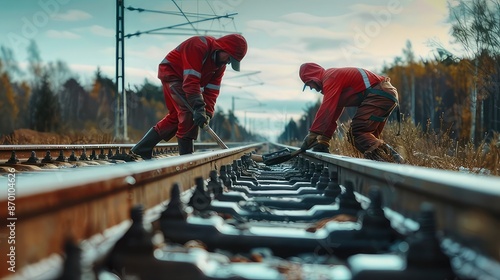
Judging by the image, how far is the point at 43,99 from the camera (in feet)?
181

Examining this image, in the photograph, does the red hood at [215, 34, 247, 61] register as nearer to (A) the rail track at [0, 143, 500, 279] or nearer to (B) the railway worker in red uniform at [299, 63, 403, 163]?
(B) the railway worker in red uniform at [299, 63, 403, 163]

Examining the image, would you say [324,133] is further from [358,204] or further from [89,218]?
[89,218]

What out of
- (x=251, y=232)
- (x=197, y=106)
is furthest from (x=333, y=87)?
(x=251, y=232)

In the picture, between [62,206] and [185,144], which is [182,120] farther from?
[62,206]

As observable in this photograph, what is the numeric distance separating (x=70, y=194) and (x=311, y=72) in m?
5.53

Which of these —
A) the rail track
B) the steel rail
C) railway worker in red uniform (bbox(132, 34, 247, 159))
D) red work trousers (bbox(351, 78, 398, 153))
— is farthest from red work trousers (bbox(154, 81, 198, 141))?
the steel rail

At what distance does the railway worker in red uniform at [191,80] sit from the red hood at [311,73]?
889mm

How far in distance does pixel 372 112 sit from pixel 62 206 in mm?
5829

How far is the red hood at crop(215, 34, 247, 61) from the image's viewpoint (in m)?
6.32

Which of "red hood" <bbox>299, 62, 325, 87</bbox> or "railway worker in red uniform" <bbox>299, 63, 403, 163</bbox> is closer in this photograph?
"railway worker in red uniform" <bbox>299, 63, 403, 163</bbox>

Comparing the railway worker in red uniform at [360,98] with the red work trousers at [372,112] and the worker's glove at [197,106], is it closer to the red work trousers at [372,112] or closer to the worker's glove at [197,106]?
the red work trousers at [372,112]

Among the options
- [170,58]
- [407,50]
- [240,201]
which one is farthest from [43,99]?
[240,201]

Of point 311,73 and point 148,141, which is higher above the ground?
point 311,73

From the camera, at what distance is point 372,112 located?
6984 mm
